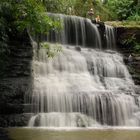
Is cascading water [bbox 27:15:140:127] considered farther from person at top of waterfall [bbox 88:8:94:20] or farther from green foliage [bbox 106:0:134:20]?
green foliage [bbox 106:0:134:20]

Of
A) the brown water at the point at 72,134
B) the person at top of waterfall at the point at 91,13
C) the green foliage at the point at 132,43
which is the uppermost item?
the person at top of waterfall at the point at 91,13

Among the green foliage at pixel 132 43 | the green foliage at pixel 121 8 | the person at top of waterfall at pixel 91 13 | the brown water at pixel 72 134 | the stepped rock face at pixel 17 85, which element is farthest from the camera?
the green foliage at pixel 121 8

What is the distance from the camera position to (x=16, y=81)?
1520cm

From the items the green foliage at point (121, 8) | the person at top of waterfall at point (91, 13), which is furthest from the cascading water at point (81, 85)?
the green foliage at point (121, 8)

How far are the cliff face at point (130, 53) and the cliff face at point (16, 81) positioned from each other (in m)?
5.13

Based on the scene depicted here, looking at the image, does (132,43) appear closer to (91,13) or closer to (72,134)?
(91,13)

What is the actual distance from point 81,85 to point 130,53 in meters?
5.30

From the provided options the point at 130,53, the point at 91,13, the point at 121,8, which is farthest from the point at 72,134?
the point at 121,8

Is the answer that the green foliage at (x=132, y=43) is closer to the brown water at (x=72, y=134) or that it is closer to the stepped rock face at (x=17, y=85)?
the stepped rock face at (x=17, y=85)

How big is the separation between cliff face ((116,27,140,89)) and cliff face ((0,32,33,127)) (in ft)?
16.8

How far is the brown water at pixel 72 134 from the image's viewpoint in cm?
1126

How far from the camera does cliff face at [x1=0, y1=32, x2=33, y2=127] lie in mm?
14008

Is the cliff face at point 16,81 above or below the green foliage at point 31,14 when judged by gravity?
below

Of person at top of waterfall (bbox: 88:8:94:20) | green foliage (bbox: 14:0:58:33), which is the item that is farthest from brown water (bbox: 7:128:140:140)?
person at top of waterfall (bbox: 88:8:94:20)
